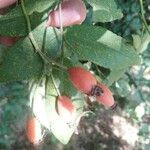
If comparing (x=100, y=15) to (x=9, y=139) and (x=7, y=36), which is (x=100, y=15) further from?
(x=9, y=139)

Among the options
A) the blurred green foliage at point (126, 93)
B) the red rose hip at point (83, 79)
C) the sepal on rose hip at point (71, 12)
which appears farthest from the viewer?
the blurred green foliage at point (126, 93)

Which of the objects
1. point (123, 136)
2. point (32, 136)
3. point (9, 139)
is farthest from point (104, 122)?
point (32, 136)

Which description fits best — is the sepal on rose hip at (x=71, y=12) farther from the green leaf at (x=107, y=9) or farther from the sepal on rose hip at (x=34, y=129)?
the sepal on rose hip at (x=34, y=129)

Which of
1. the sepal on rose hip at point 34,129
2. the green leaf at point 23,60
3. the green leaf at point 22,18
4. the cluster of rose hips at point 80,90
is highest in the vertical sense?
the green leaf at point 22,18

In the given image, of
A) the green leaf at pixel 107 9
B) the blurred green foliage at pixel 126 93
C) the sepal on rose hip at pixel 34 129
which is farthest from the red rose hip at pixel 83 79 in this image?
the blurred green foliage at pixel 126 93

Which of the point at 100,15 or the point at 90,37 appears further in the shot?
the point at 100,15

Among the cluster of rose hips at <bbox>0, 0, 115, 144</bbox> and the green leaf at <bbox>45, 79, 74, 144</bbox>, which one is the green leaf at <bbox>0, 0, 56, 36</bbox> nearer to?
the cluster of rose hips at <bbox>0, 0, 115, 144</bbox>

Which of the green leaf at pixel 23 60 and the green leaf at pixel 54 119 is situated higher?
the green leaf at pixel 23 60
